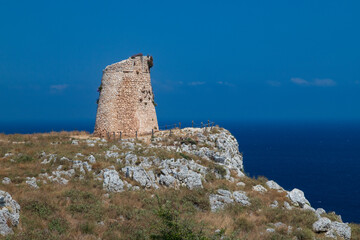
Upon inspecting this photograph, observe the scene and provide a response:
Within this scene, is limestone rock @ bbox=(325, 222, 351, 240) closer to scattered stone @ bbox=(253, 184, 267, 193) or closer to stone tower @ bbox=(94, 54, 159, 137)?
scattered stone @ bbox=(253, 184, 267, 193)

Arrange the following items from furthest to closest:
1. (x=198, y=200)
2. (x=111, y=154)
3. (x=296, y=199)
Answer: (x=111, y=154) → (x=296, y=199) → (x=198, y=200)

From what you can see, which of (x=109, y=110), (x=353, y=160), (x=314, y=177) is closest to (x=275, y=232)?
(x=109, y=110)

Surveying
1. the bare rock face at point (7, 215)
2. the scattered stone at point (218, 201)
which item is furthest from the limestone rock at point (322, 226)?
the bare rock face at point (7, 215)

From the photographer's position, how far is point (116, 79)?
35.8 meters

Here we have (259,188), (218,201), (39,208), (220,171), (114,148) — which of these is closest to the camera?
(39,208)

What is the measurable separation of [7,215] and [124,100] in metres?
23.9

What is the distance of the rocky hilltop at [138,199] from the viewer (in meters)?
13.3

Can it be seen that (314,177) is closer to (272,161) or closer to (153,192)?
(272,161)

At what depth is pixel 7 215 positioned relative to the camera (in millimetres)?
12648

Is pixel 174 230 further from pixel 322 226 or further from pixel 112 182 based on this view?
pixel 322 226

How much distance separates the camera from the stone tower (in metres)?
35.5

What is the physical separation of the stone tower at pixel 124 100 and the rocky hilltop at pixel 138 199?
6516mm

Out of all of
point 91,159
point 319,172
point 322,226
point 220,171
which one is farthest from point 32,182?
point 319,172

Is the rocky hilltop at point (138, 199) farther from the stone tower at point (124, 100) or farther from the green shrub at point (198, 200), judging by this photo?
the stone tower at point (124, 100)
